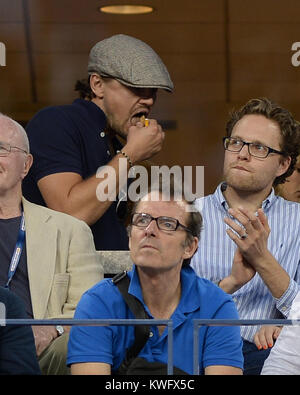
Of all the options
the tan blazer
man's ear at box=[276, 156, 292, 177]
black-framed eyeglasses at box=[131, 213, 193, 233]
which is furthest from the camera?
man's ear at box=[276, 156, 292, 177]

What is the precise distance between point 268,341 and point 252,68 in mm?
1919

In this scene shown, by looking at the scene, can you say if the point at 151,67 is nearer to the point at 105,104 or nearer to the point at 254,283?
the point at 105,104

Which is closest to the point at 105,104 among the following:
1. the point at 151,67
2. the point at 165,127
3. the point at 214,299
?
the point at 151,67

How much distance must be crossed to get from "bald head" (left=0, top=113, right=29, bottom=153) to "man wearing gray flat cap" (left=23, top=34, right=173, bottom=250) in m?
0.20

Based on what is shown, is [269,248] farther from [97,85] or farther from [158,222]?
[97,85]

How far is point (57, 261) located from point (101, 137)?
0.67 meters

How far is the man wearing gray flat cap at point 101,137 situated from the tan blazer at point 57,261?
0.74 ft

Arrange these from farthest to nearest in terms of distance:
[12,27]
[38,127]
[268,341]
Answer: [12,27]
[38,127]
[268,341]

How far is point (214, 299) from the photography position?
3.42 metres

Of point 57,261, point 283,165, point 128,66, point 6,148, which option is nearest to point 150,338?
point 57,261

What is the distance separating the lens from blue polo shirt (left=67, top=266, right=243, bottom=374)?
3141mm

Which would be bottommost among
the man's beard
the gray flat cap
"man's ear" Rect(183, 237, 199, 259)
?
"man's ear" Rect(183, 237, 199, 259)

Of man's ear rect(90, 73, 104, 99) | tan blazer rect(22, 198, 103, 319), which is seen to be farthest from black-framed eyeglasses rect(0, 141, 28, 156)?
man's ear rect(90, 73, 104, 99)

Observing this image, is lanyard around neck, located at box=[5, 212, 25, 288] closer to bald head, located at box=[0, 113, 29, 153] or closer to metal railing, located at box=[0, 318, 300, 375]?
bald head, located at box=[0, 113, 29, 153]
